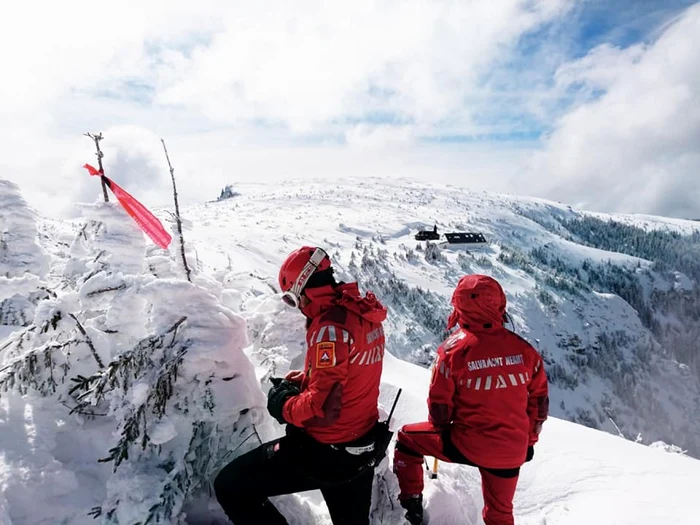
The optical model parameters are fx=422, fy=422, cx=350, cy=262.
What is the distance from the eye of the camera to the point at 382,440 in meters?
3.19

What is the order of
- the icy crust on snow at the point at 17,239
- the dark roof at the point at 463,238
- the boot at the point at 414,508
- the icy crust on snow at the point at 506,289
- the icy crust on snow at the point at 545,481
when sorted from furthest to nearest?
the dark roof at the point at 463,238 → the icy crust on snow at the point at 506,289 → the icy crust on snow at the point at 17,239 → the icy crust on snow at the point at 545,481 → the boot at the point at 414,508

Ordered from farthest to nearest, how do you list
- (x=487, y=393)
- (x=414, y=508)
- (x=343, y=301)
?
(x=414, y=508), (x=487, y=393), (x=343, y=301)

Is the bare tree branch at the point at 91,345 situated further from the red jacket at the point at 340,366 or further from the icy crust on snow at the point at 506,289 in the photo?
the icy crust on snow at the point at 506,289

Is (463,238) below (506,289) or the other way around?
the other way around

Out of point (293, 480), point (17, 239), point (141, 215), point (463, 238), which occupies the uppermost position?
point (141, 215)

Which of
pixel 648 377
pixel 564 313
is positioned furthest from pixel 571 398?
pixel 648 377

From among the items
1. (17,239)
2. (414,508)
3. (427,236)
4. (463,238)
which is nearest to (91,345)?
(414,508)

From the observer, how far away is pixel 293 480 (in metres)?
3.05

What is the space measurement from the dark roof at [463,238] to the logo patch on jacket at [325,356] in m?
64.9

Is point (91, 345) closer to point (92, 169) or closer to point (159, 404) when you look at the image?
point (159, 404)

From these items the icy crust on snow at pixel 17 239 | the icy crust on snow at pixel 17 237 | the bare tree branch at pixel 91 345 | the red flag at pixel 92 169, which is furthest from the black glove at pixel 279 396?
the icy crust on snow at pixel 17 237

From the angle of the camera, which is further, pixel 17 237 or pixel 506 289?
pixel 506 289

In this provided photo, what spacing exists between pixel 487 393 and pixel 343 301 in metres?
1.48

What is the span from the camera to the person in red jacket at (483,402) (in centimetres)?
343
